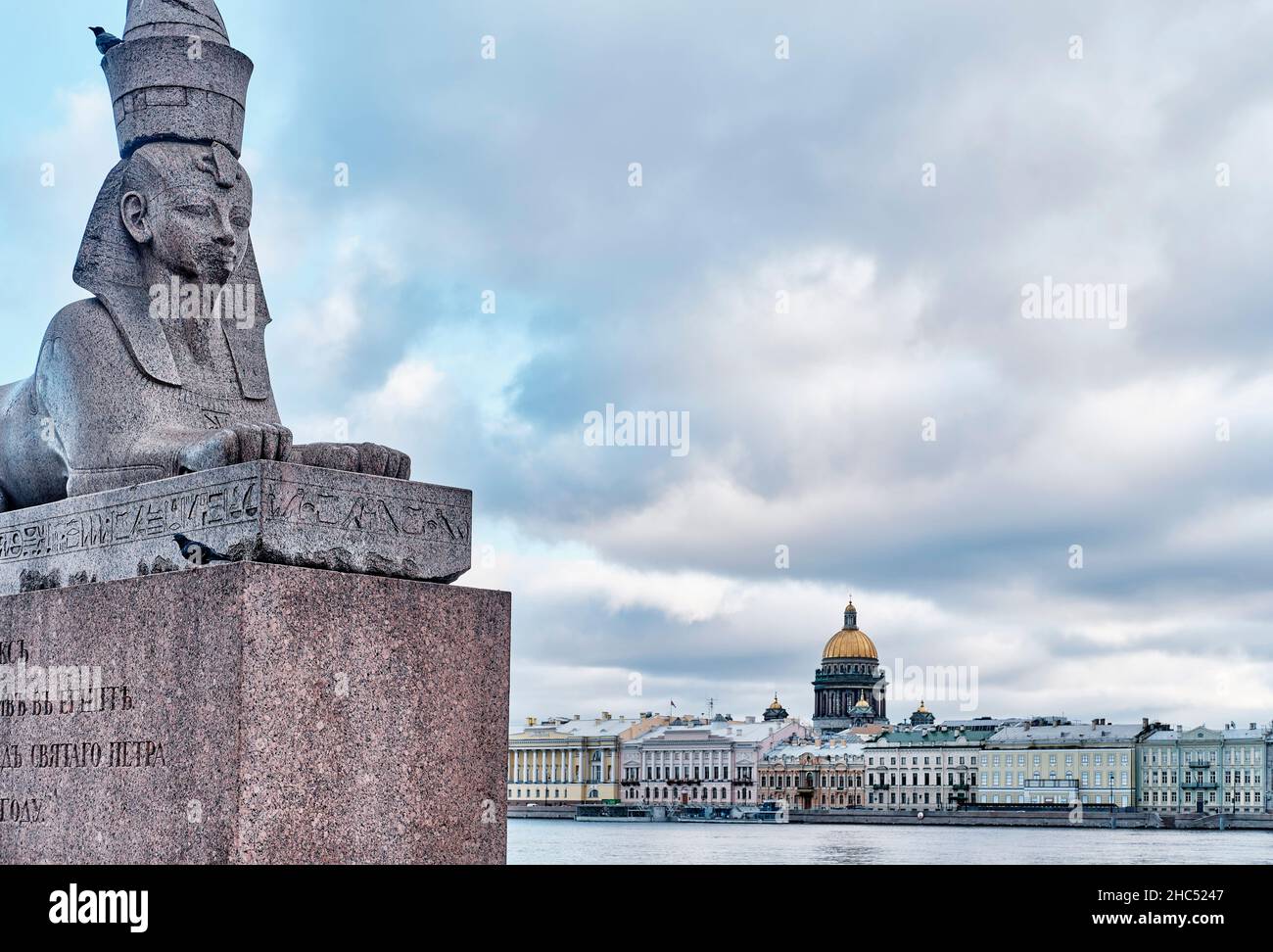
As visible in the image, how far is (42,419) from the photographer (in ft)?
16.9

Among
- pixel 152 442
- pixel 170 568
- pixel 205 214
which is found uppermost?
pixel 205 214

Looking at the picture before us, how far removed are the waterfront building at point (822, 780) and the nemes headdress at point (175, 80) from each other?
90.2 meters

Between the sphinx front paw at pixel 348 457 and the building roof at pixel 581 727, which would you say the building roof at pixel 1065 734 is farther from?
the sphinx front paw at pixel 348 457

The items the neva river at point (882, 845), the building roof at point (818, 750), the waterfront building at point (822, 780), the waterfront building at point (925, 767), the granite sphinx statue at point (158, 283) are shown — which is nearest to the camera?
the granite sphinx statue at point (158, 283)

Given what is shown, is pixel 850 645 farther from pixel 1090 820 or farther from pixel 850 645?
pixel 1090 820

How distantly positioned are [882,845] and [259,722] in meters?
56.8

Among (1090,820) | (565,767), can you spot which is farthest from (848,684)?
(1090,820)

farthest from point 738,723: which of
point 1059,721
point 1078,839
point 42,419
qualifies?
point 42,419

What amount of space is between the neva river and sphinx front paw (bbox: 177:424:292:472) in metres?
32.0

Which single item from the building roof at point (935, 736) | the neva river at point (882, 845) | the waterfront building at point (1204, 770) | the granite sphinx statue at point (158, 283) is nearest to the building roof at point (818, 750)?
the building roof at point (935, 736)

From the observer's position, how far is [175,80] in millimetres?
5031

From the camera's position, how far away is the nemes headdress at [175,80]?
5.03 m
